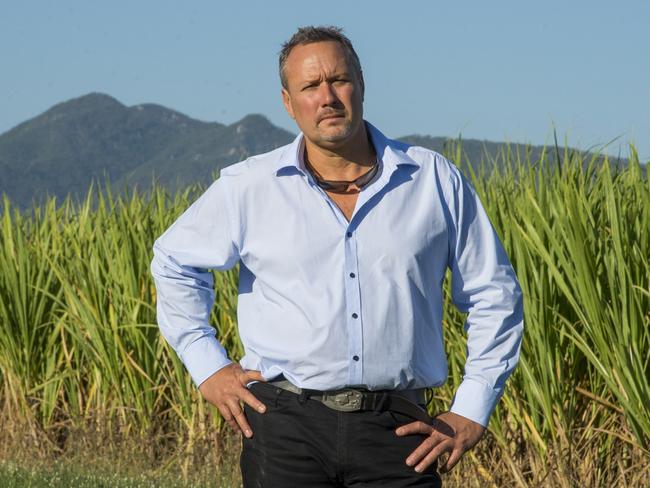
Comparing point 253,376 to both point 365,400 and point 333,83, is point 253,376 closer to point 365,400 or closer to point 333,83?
point 365,400

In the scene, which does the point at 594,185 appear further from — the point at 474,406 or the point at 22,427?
the point at 22,427

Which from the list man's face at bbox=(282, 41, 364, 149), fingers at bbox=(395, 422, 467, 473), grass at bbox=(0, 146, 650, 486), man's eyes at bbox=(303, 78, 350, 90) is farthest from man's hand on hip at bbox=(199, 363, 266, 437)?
grass at bbox=(0, 146, 650, 486)

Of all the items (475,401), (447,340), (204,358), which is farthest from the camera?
(447,340)

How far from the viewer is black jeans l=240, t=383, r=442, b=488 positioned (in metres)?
2.32

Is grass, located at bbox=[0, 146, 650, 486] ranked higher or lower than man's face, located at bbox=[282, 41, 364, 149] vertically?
lower

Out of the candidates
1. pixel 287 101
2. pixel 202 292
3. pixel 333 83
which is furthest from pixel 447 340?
pixel 333 83

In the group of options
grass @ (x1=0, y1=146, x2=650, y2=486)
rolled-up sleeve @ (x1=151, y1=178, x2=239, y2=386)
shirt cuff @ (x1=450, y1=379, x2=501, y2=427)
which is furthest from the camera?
grass @ (x1=0, y1=146, x2=650, y2=486)

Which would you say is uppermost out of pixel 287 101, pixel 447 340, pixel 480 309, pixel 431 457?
pixel 287 101

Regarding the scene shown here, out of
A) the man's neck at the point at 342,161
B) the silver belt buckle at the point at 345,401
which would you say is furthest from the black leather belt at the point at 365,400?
the man's neck at the point at 342,161

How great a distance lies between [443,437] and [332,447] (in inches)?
9.8

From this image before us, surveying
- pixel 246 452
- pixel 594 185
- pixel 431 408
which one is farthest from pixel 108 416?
pixel 246 452

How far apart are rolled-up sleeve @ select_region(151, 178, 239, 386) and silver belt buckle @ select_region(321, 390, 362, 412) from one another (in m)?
0.34

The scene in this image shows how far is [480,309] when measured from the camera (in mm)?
2430

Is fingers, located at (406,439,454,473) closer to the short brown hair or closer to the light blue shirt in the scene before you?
the light blue shirt
